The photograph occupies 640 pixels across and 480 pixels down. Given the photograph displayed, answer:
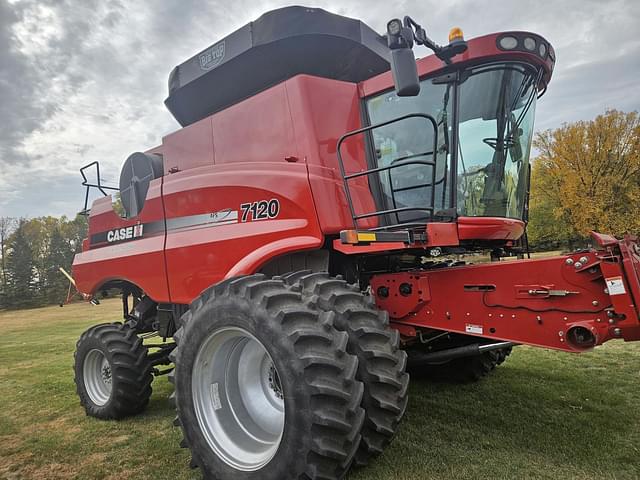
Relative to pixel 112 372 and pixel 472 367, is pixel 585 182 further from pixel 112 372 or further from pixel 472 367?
pixel 112 372

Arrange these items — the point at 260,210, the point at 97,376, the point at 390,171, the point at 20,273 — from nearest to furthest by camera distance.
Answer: the point at 390,171, the point at 260,210, the point at 97,376, the point at 20,273

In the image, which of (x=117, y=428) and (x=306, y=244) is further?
(x=117, y=428)

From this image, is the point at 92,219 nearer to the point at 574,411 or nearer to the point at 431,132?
the point at 431,132

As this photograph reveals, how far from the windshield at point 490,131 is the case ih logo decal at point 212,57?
2515mm

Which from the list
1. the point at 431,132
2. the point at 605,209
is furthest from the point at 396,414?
the point at 605,209

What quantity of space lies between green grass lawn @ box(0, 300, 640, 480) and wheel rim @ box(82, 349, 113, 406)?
0.28 meters

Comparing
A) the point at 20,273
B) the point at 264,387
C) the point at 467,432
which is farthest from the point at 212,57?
the point at 20,273

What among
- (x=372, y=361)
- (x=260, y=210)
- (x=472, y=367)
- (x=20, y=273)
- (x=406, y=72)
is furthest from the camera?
(x=20, y=273)

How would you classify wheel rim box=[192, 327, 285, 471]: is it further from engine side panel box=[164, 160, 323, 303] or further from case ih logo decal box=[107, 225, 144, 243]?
case ih logo decal box=[107, 225, 144, 243]

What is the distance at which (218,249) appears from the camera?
4.27 meters

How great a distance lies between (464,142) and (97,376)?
4.72m

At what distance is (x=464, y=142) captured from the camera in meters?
3.52

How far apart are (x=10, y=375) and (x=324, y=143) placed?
24.0ft

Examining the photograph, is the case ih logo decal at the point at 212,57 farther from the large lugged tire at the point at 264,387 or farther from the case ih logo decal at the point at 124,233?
the large lugged tire at the point at 264,387
